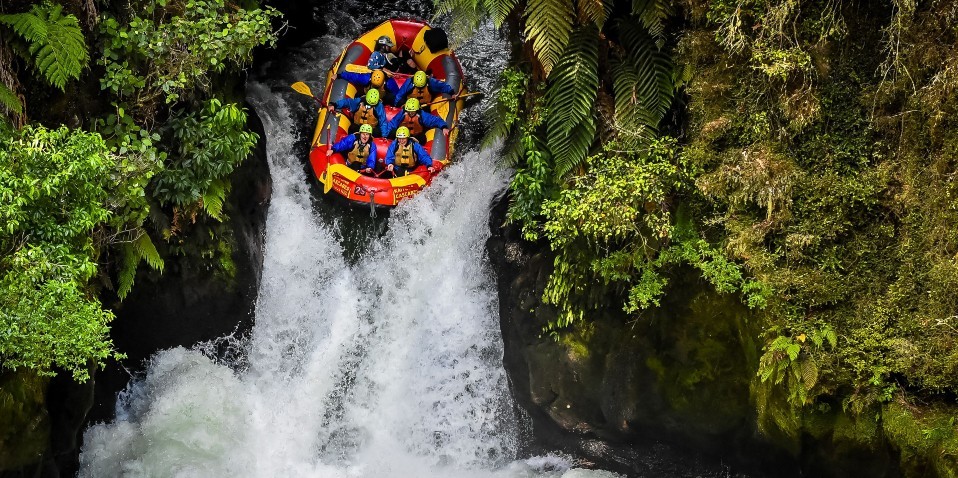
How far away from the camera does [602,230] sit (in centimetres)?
704

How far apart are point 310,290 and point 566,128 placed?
3.80 metres

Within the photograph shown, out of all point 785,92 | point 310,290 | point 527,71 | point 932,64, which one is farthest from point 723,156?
point 310,290

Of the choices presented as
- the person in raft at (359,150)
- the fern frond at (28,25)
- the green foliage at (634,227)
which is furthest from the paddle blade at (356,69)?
the fern frond at (28,25)

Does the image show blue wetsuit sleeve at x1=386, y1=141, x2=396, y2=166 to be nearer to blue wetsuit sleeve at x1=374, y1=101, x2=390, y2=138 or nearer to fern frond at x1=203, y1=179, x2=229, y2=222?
blue wetsuit sleeve at x1=374, y1=101, x2=390, y2=138

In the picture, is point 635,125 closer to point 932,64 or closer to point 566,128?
point 566,128

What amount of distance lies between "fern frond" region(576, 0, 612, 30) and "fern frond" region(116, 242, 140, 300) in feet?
15.0

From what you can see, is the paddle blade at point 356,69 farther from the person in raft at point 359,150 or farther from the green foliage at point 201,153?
the green foliage at point 201,153

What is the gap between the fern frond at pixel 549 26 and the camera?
23.0 ft

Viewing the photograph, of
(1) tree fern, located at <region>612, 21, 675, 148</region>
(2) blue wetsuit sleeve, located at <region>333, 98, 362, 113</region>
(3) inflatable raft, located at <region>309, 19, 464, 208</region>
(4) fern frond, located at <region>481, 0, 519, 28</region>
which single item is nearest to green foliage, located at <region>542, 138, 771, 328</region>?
(1) tree fern, located at <region>612, 21, 675, 148</region>

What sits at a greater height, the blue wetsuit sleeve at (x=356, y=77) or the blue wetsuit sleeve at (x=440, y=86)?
the blue wetsuit sleeve at (x=440, y=86)

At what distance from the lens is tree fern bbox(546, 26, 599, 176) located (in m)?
7.36

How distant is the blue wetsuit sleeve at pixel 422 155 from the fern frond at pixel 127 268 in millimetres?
3409

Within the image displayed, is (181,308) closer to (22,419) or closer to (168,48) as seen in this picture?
(22,419)

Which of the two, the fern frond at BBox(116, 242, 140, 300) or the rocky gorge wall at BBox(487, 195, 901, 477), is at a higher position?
the rocky gorge wall at BBox(487, 195, 901, 477)
